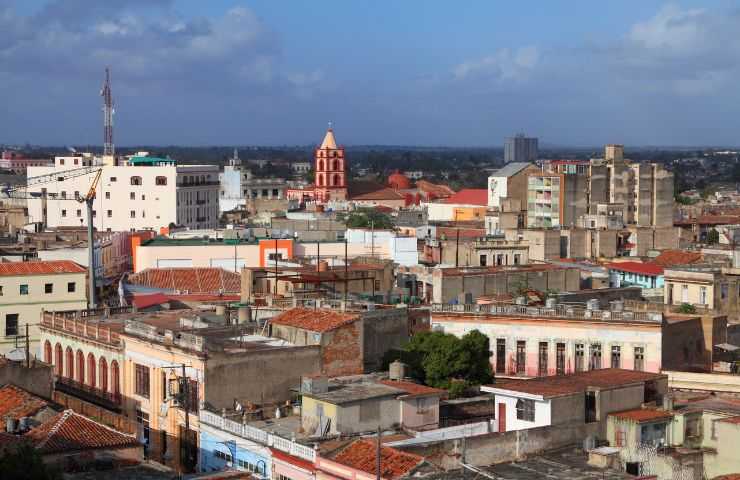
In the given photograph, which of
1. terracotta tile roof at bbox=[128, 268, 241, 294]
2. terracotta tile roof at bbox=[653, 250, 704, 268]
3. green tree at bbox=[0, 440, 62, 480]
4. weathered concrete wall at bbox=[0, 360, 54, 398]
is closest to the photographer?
green tree at bbox=[0, 440, 62, 480]

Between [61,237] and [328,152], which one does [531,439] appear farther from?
[328,152]

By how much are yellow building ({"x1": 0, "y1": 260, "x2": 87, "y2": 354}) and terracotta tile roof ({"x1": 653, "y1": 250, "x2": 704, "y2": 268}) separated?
94.2 ft

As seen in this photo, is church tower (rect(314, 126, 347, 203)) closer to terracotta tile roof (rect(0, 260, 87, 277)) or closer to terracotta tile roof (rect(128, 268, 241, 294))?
terracotta tile roof (rect(128, 268, 241, 294))

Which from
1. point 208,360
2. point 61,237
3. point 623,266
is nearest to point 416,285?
point 623,266

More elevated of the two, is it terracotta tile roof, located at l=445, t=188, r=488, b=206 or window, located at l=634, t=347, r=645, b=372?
terracotta tile roof, located at l=445, t=188, r=488, b=206

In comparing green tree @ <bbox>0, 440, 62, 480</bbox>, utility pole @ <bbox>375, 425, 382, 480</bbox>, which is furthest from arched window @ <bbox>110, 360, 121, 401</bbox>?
green tree @ <bbox>0, 440, 62, 480</bbox>

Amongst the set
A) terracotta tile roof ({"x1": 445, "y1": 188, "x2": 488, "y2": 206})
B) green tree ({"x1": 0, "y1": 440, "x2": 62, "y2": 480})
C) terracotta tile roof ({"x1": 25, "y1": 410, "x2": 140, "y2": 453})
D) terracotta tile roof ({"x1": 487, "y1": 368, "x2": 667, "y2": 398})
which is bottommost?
terracotta tile roof ({"x1": 25, "y1": 410, "x2": 140, "y2": 453})

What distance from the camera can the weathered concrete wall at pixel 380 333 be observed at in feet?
136

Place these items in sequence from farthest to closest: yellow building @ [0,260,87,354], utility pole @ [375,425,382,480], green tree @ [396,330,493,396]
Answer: yellow building @ [0,260,87,354]
green tree @ [396,330,493,396]
utility pole @ [375,425,382,480]

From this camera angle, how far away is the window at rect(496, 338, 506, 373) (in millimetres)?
44406

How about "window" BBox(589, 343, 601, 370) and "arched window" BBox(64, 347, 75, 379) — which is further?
"arched window" BBox(64, 347, 75, 379)

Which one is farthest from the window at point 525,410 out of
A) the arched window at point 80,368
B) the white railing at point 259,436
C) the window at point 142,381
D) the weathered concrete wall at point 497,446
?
the arched window at point 80,368

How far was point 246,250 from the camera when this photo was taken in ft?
235

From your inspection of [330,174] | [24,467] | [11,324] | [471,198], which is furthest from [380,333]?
[330,174]
